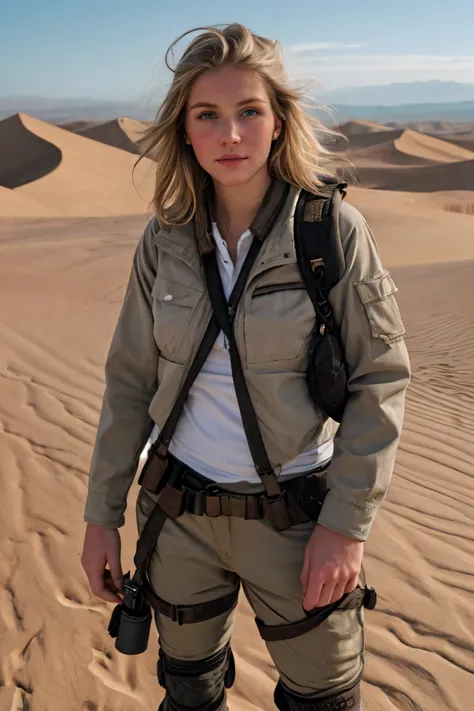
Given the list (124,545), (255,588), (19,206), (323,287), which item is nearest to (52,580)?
(124,545)

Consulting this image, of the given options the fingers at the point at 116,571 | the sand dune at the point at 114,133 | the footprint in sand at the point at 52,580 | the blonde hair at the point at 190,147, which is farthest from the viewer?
the sand dune at the point at 114,133

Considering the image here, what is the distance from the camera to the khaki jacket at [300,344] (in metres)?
1.45

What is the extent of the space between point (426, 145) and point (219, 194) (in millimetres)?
50056

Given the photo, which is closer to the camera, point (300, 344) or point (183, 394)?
point (300, 344)

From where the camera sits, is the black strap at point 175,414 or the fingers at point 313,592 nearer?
the fingers at point 313,592

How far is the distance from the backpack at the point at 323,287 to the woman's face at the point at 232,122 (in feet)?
0.64

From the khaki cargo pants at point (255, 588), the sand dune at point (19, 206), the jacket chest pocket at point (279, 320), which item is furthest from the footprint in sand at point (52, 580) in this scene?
the sand dune at point (19, 206)

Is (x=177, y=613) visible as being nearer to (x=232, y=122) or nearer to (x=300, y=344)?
(x=300, y=344)

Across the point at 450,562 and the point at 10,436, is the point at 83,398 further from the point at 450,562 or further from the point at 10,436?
the point at 450,562

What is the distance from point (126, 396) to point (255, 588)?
0.59 meters

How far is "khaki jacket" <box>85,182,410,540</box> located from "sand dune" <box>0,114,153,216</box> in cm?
2217

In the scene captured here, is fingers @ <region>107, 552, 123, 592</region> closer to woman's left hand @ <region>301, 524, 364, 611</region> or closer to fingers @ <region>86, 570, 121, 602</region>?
fingers @ <region>86, 570, 121, 602</region>

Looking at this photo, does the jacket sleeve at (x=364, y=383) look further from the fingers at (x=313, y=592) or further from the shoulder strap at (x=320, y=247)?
the fingers at (x=313, y=592)

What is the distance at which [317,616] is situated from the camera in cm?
149
